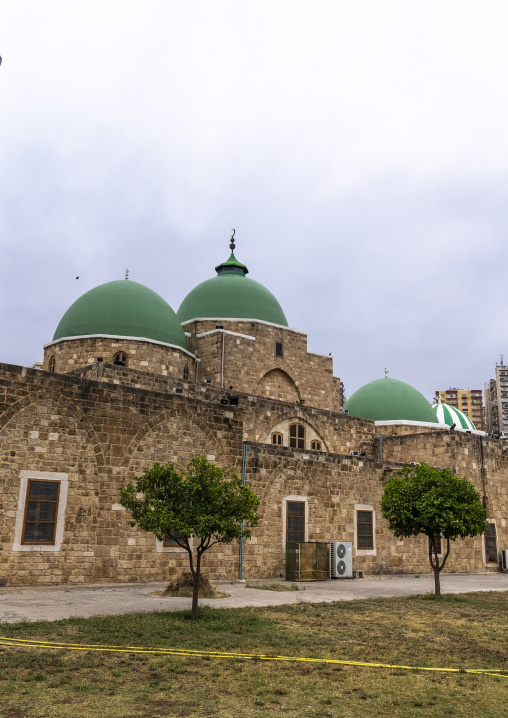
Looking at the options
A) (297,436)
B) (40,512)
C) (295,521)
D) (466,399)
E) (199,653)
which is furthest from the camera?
(466,399)

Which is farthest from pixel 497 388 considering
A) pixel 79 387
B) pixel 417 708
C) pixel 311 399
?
pixel 417 708

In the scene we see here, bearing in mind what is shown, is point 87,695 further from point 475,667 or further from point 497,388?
point 497,388

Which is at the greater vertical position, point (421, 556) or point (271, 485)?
point (271, 485)

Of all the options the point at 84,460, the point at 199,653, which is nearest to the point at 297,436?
the point at 84,460

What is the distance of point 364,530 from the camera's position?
19.6 meters

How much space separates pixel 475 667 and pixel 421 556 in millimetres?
14813

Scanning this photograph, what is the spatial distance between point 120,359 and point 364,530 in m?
9.74

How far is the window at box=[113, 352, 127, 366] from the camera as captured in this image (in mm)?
22344

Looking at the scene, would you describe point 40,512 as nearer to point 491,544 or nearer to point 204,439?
point 204,439

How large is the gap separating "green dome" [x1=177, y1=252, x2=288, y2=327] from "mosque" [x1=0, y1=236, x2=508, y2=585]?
79 millimetres

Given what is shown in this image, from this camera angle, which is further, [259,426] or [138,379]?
[259,426]

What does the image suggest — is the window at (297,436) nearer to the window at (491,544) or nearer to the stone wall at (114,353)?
the stone wall at (114,353)

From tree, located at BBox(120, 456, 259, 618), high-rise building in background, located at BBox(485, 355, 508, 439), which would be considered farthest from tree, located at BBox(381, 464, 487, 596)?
high-rise building in background, located at BBox(485, 355, 508, 439)

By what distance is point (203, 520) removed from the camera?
9359mm
